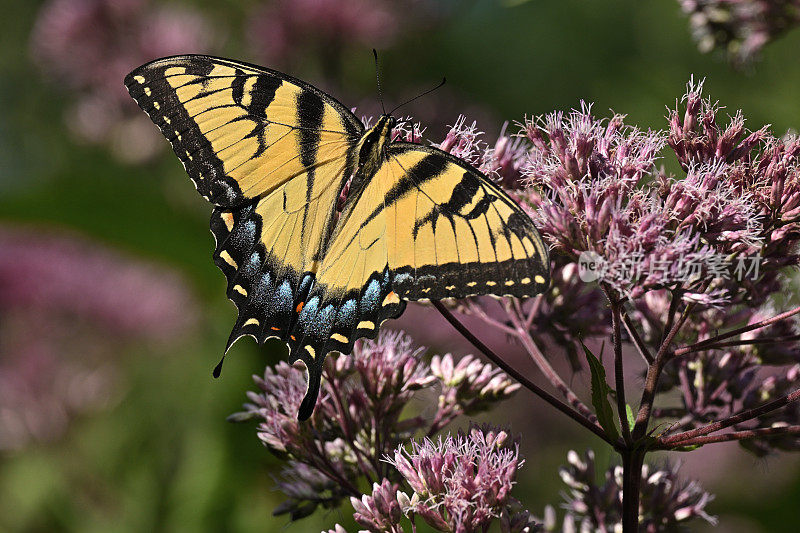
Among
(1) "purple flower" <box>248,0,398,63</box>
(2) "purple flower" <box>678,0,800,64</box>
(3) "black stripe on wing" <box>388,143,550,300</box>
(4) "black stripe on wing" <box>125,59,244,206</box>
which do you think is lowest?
(3) "black stripe on wing" <box>388,143,550,300</box>

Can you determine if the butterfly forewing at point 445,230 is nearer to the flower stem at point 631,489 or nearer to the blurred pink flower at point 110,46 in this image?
the flower stem at point 631,489

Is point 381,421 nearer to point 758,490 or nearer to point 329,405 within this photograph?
point 329,405

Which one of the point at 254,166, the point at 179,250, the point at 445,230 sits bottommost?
the point at 445,230

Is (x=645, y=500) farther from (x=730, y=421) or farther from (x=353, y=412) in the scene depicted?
(x=353, y=412)

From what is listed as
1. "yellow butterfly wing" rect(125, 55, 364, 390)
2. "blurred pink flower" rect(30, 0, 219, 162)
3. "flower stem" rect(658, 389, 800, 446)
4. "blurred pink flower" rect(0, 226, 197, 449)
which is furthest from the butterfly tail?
"blurred pink flower" rect(30, 0, 219, 162)

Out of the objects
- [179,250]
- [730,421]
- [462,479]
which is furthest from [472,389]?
[179,250]

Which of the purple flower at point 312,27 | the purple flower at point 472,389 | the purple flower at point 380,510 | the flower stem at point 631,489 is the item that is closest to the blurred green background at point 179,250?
the purple flower at point 312,27

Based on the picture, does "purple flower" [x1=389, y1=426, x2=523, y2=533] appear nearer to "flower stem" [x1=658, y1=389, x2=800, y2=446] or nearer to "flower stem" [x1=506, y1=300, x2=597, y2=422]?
"flower stem" [x1=506, y1=300, x2=597, y2=422]
